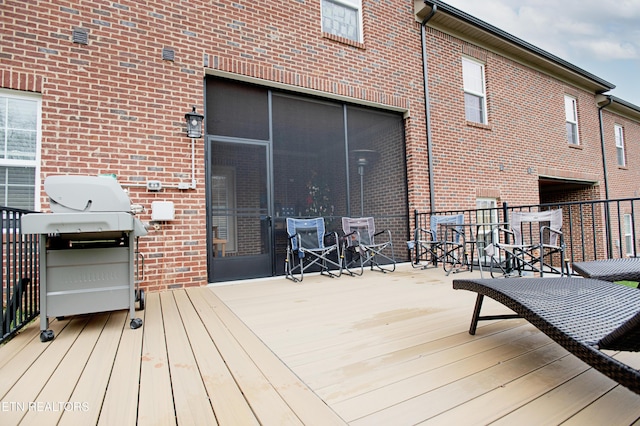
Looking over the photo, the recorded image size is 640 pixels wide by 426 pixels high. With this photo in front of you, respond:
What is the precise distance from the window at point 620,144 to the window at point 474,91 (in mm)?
6533

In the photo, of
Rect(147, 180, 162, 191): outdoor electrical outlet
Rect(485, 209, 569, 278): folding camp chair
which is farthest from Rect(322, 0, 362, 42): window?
Rect(485, 209, 569, 278): folding camp chair

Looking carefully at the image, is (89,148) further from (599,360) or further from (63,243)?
(599,360)

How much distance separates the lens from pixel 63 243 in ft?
7.27

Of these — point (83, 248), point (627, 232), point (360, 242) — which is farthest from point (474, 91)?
point (627, 232)

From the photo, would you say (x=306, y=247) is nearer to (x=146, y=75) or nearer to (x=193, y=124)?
(x=193, y=124)

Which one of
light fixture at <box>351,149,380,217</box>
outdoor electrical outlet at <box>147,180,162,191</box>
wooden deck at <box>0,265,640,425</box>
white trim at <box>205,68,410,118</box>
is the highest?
white trim at <box>205,68,410,118</box>

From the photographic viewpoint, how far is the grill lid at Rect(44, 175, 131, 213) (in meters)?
1.96

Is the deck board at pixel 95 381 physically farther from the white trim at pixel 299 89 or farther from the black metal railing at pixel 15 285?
the white trim at pixel 299 89

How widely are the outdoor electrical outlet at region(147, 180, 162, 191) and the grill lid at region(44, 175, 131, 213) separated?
143cm

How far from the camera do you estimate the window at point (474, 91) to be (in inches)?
249

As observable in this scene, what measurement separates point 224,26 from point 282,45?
2.60 ft

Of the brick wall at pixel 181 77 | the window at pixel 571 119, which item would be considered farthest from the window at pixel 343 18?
the window at pixel 571 119

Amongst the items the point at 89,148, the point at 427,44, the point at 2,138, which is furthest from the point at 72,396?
the point at 427,44

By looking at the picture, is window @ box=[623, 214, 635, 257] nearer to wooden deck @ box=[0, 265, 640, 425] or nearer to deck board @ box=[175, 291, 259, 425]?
wooden deck @ box=[0, 265, 640, 425]
